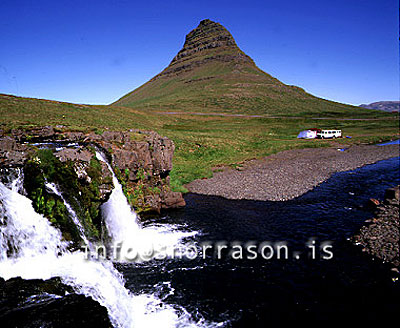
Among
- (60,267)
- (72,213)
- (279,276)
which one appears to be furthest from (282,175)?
(60,267)

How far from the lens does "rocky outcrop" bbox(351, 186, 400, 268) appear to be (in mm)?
16375

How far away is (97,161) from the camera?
734 inches

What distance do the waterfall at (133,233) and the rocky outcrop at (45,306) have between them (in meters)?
6.00

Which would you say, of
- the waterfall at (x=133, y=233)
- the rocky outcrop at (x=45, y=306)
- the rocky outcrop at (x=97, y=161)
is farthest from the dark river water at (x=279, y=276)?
the rocky outcrop at (x=97, y=161)

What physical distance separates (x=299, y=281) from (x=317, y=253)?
3709mm

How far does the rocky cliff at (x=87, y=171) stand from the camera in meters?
13.6

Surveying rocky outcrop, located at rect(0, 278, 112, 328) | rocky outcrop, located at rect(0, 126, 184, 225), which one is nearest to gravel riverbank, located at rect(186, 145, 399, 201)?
rocky outcrop, located at rect(0, 126, 184, 225)

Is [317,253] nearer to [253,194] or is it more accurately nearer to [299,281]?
[299,281]

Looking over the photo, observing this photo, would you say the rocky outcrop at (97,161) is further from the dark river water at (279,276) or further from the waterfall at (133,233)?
the dark river water at (279,276)

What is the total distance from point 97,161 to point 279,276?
14450 mm

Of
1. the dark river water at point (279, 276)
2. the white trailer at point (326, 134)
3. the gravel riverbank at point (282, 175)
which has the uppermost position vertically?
the white trailer at point (326, 134)

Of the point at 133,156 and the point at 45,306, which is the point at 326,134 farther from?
the point at 45,306

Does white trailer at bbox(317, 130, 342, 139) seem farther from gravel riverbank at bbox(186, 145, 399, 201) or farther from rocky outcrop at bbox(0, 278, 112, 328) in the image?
rocky outcrop at bbox(0, 278, 112, 328)

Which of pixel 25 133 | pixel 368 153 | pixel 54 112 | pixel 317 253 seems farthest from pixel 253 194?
pixel 54 112
